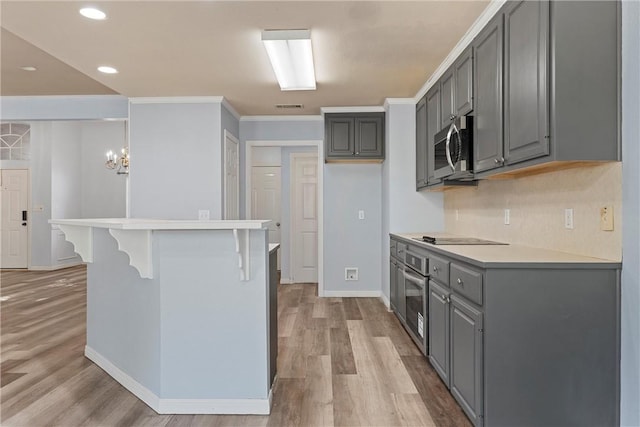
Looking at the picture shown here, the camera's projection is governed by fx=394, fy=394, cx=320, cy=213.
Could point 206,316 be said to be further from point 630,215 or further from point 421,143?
point 421,143

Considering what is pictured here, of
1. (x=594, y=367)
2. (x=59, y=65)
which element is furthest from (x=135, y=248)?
(x=59, y=65)

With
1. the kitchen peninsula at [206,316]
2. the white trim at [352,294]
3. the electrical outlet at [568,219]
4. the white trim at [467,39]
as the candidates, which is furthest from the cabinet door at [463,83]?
the white trim at [352,294]

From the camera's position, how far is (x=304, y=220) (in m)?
6.39

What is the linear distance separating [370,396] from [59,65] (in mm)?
4007

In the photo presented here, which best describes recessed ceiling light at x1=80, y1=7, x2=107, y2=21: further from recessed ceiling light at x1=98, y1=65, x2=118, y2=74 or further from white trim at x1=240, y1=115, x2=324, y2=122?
white trim at x1=240, y1=115, x2=324, y2=122

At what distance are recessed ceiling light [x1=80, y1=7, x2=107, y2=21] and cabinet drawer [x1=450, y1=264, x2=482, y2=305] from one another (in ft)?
8.78

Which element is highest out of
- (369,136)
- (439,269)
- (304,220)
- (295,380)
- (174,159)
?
(369,136)

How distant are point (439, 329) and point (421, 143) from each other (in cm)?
222

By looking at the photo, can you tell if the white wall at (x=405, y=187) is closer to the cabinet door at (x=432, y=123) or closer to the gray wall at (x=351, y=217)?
the cabinet door at (x=432, y=123)

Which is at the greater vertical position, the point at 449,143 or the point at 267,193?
the point at 449,143

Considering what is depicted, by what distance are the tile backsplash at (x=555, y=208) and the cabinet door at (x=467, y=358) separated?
688 mm

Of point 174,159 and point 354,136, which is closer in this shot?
point 174,159

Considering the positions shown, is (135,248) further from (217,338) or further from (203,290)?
(217,338)

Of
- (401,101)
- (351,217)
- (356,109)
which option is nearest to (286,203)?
(351,217)
